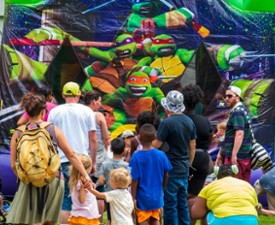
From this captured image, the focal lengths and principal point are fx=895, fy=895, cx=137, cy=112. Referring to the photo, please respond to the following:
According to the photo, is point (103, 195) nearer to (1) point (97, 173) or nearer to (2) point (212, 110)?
(1) point (97, 173)

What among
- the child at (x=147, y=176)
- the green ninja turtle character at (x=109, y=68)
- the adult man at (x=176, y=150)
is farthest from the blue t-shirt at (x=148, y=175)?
the green ninja turtle character at (x=109, y=68)

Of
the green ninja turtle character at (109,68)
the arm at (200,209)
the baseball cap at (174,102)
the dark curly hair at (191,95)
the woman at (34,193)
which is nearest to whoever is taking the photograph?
the arm at (200,209)

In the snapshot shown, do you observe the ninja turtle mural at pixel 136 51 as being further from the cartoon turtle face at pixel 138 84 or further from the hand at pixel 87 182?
the hand at pixel 87 182

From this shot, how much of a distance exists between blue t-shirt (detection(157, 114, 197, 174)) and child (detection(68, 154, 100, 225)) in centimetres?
102

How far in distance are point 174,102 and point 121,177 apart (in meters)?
1.25

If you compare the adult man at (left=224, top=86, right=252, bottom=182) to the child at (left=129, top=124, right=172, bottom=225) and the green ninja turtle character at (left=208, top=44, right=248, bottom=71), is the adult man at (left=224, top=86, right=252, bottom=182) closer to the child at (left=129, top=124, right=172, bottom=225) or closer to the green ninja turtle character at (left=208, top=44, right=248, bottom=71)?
the child at (left=129, top=124, right=172, bottom=225)

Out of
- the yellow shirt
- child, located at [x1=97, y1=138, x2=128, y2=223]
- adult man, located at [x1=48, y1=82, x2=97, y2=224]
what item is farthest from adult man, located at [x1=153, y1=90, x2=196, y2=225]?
the yellow shirt

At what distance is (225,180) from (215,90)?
16.5ft

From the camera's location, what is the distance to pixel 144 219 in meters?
9.37

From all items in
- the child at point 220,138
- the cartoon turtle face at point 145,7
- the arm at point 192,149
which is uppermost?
the cartoon turtle face at point 145,7

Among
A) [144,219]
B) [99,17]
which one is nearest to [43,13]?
[99,17]

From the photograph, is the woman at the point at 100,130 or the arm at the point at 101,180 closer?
the arm at the point at 101,180

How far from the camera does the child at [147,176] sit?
9328 mm

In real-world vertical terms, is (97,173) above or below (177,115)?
below
